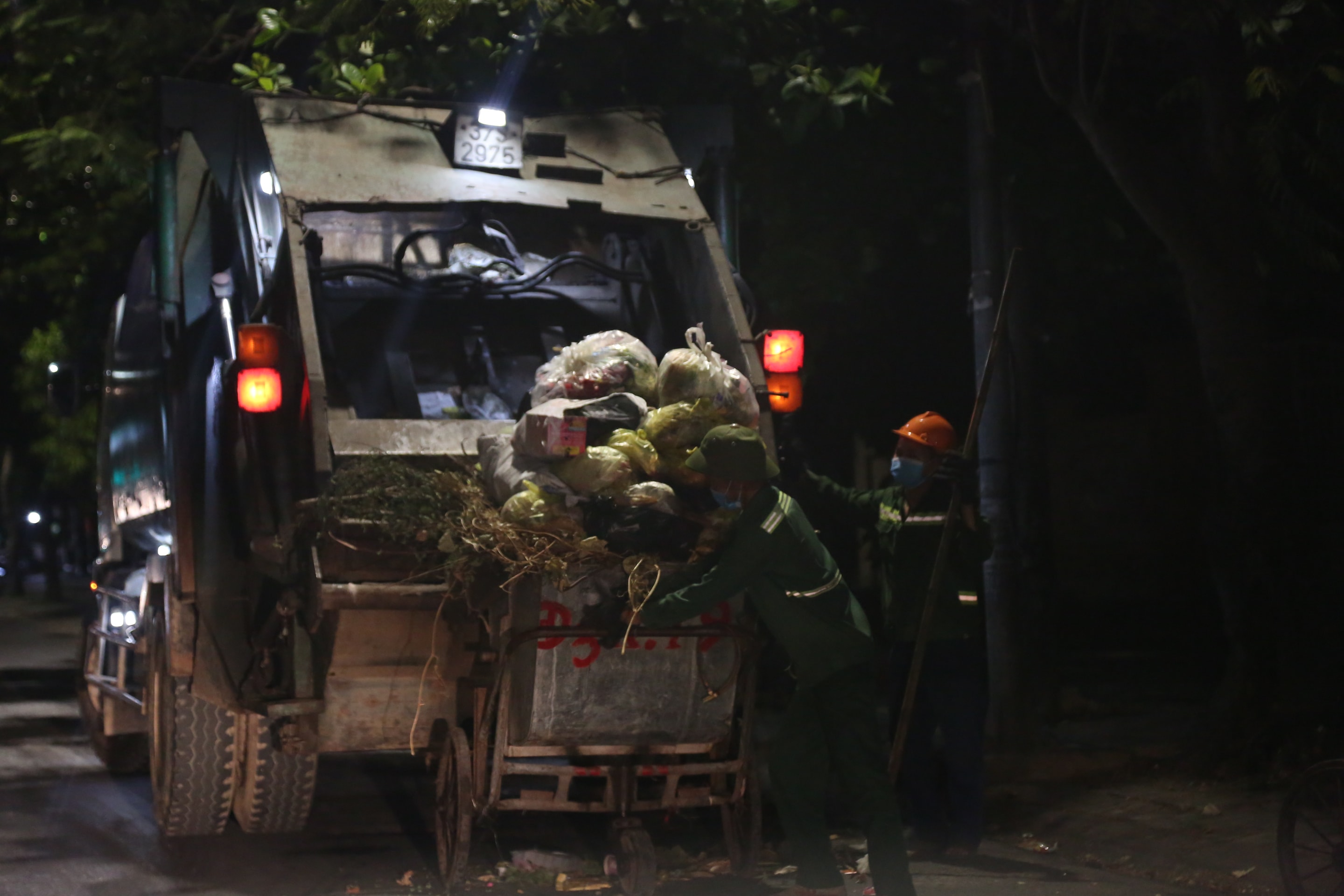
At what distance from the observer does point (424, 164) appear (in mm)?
6340

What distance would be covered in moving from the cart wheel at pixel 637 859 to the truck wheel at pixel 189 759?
1.86 m

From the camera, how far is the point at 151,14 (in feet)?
35.8

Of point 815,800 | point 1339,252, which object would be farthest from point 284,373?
point 1339,252

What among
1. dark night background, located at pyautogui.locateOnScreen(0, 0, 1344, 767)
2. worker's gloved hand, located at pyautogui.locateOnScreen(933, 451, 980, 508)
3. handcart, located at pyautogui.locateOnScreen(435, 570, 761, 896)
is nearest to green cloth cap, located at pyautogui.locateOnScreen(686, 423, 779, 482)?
handcart, located at pyautogui.locateOnScreen(435, 570, 761, 896)

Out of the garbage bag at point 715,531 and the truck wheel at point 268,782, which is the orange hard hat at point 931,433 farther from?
the truck wheel at point 268,782

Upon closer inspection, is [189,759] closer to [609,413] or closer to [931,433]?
[609,413]

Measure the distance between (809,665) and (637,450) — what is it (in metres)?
0.92

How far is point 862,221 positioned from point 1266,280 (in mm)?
2467

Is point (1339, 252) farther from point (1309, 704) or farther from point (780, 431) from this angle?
point (780, 431)

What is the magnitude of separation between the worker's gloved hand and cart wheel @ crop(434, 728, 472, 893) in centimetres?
201

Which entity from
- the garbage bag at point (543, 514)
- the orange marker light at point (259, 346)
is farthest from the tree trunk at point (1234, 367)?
the orange marker light at point (259, 346)

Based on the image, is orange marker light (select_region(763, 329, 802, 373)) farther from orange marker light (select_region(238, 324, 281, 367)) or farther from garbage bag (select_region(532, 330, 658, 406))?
orange marker light (select_region(238, 324, 281, 367))

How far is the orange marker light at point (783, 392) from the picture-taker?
235 inches

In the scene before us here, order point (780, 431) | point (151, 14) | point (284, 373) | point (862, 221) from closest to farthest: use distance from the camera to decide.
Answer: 1. point (284, 373)
2. point (780, 431)
3. point (862, 221)
4. point (151, 14)
